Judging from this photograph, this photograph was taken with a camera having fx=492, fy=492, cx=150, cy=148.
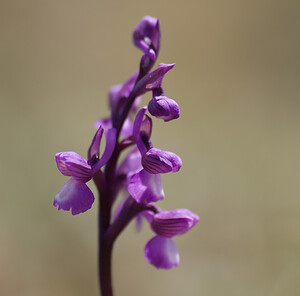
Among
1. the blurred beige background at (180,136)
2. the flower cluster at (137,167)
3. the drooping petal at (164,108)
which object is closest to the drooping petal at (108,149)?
the flower cluster at (137,167)

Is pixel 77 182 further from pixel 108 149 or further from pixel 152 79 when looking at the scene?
pixel 152 79

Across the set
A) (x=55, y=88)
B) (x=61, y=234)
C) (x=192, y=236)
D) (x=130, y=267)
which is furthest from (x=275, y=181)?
(x=55, y=88)

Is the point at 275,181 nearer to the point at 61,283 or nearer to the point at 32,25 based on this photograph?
the point at 61,283

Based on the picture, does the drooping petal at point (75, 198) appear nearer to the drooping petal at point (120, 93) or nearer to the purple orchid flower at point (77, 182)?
the purple orchid flower at point (77, 182)

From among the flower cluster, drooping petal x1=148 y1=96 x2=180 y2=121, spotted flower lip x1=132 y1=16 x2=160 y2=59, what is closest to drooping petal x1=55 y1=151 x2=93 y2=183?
the flower cluster

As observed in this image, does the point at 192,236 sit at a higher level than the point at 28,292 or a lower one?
higher

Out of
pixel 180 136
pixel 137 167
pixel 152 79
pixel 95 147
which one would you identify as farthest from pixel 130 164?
pixel 180 136
